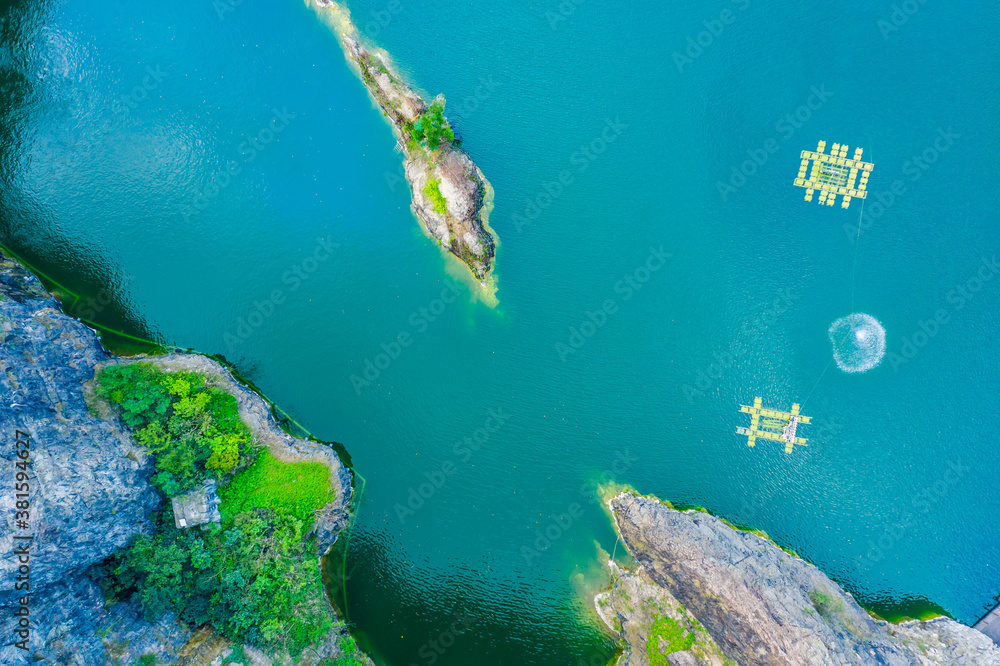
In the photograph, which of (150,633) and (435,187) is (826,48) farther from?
(150,633)

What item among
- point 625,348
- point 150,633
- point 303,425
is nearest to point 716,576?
point 625,348

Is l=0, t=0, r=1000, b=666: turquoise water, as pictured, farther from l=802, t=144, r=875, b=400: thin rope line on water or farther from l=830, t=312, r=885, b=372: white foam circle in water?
l=830, t=312, r=885, b=372: white foam circle in water

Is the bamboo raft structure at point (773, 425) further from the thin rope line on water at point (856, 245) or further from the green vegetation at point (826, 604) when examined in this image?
the green vegetation at point (826, 604)

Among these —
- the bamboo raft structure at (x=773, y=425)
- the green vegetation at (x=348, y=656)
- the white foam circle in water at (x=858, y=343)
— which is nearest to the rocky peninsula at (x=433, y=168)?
the bamboo raft structure at (x=773, y=425)

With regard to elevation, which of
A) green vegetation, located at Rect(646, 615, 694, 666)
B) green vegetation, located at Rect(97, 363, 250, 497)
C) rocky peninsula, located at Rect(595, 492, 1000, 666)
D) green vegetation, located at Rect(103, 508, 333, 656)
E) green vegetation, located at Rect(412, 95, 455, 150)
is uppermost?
green vegetation, located at Rect(412, 95, 455, 150)

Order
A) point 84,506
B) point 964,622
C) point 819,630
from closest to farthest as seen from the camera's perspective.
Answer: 1. point 84,506
2. point 819,630
3. point 964,622

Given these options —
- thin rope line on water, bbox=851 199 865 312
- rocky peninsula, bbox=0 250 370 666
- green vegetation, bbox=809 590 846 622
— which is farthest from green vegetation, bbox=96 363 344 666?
thin rope line on water, bbox=851 199 865 312
